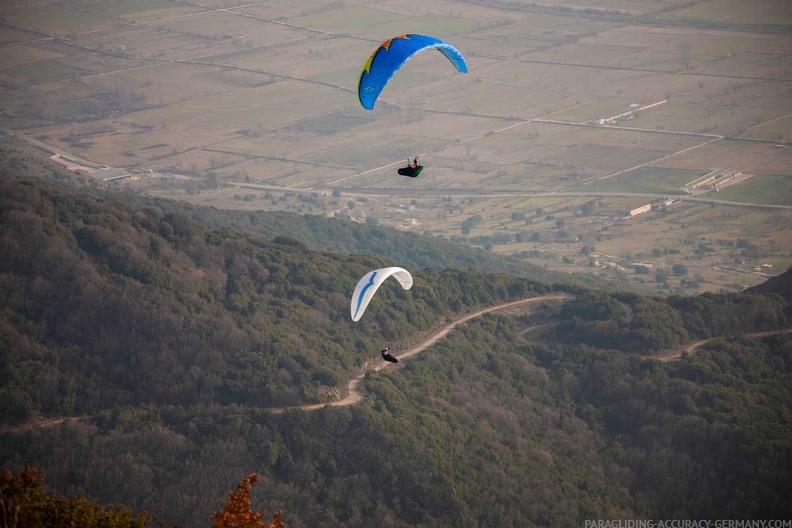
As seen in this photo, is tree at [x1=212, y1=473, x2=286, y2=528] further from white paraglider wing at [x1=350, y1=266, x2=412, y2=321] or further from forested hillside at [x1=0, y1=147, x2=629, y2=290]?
forested hillside at [x1=0, y1=147, x2=629, y2=290]

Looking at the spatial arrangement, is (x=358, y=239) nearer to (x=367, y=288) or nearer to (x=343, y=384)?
(x=343, y=384)

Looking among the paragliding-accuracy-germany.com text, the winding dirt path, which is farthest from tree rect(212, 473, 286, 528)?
the paragliding-accuracy-germany.com text

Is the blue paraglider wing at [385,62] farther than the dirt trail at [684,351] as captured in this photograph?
No

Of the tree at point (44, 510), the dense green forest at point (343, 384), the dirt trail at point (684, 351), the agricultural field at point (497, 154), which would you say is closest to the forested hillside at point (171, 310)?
the dense green forest at point (343, 384)

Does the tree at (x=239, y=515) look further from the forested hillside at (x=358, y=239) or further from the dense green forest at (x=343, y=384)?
the forested hillside at (x=358, y=239)

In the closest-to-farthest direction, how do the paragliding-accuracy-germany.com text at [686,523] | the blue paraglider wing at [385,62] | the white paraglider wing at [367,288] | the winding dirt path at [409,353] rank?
the blue paraglider wing at [385,62], the white paraglider wing at [367,288], the paragliding-accuracy-germany.com text at [686,523], the winding dirt path at [409,353]

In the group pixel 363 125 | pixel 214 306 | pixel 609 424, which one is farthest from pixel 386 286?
pixel 363 125
